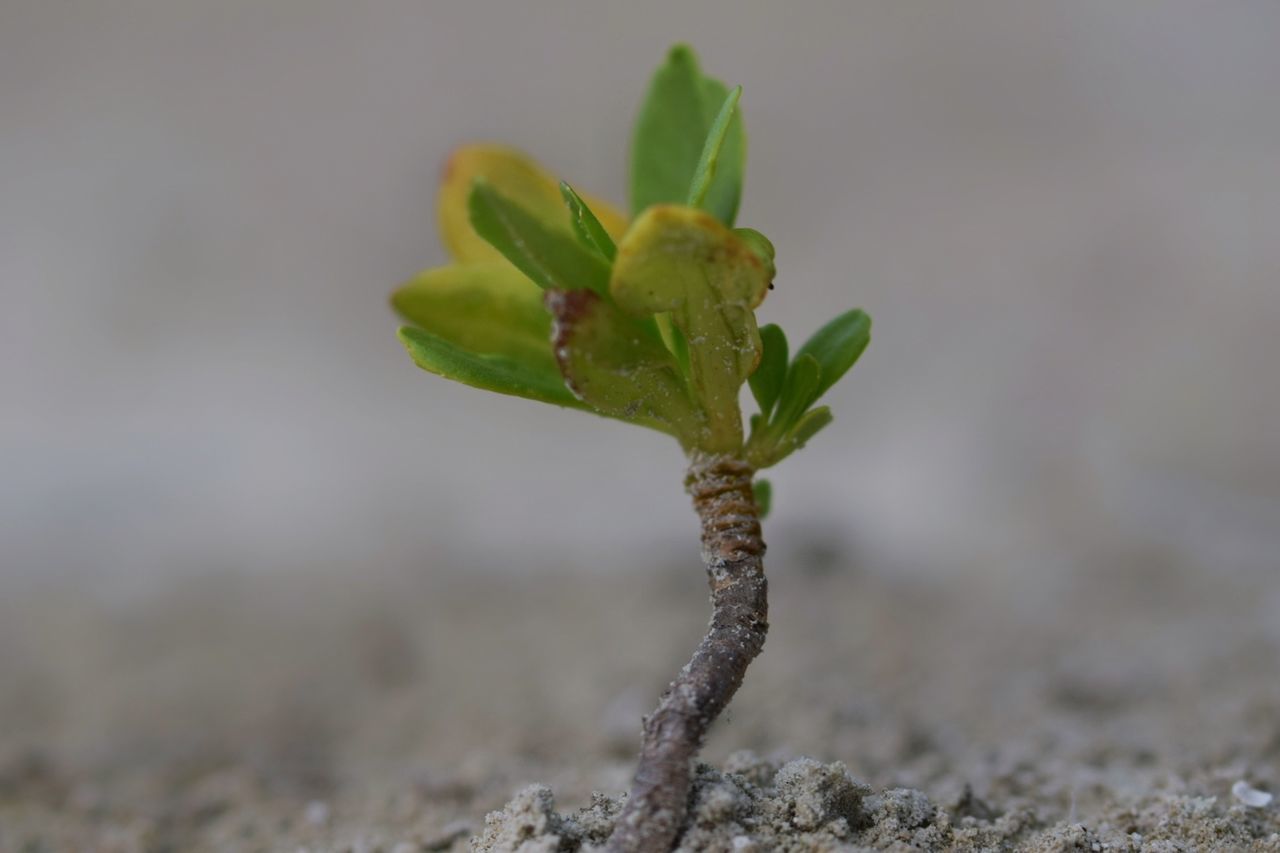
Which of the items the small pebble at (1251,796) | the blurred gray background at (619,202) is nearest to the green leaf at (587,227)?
the small pebble at (1251,796)

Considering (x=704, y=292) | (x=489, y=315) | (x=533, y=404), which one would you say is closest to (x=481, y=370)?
(x=489, y=315)

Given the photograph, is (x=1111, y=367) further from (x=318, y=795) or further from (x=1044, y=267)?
(x=318, y=795)

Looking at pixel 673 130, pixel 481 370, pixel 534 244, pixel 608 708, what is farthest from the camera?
pixel 608 708

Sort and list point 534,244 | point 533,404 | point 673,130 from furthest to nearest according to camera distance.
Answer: point 533,404, point 673,130, point 534,244

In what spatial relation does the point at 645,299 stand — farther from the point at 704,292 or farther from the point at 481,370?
the point at 481,370

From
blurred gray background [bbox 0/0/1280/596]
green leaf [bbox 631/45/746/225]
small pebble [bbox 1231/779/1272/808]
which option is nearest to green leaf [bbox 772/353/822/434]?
green leaf [bbox 631/45/746/225]

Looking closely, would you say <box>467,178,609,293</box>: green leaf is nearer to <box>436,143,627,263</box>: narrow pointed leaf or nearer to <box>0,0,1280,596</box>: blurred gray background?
<box>436,143,627,263</box>: narrow pointed leaf
